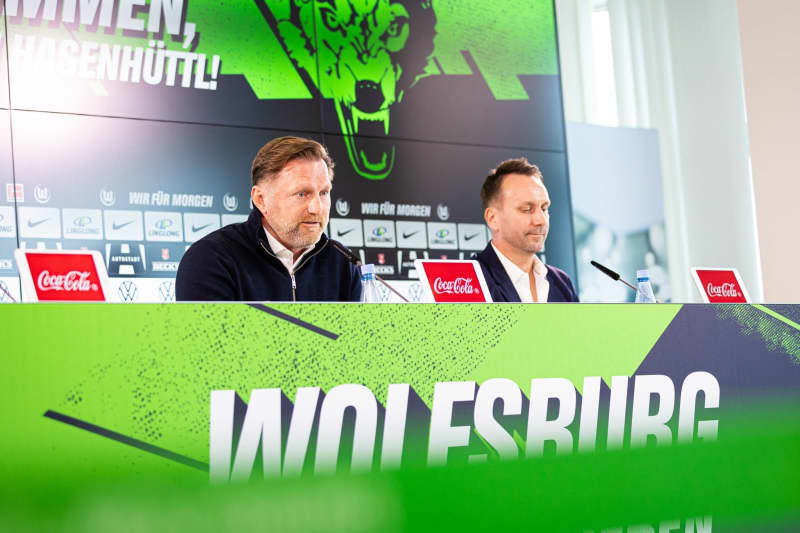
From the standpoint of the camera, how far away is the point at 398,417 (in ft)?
5.11

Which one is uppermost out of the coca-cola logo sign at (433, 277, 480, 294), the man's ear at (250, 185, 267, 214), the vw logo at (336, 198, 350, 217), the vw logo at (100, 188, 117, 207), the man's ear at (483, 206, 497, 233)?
the vw logo at (100, 188, 117, 207)

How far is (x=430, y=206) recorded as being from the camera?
3850 mm

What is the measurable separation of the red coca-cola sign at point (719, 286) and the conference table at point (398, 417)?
22cm

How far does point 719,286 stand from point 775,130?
2.43 meters

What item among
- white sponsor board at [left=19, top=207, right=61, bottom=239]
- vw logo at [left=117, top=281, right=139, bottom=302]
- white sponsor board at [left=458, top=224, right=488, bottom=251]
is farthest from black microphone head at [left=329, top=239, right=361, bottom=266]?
white sponsor board at [left=458, top=224, right=488, bottom=251]

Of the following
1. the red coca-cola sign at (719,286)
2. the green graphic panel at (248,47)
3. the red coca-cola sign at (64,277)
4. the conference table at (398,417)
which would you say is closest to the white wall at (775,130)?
the red coca-cola sign at (719,286)

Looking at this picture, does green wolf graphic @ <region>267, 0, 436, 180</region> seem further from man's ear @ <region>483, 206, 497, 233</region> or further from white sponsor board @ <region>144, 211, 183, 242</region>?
man's ear @ <region>483, 206, 497, 233</region>

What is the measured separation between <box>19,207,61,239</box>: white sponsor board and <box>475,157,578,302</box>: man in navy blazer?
1.45 m

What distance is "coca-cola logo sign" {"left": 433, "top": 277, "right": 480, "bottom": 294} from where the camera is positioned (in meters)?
1.92

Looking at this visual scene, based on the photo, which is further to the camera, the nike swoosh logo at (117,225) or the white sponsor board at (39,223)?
the nike swoosh logo at (117,225)

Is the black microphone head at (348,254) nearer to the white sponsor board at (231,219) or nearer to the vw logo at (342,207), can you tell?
the white sponsor board at (231,219)

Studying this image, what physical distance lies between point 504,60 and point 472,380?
2745 millimetres

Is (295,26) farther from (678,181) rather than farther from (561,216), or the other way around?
(678,181)

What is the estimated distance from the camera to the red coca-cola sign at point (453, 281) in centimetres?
191
